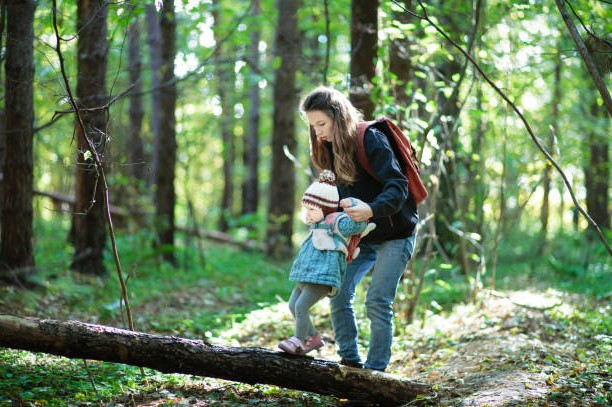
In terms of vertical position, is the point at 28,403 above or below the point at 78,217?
below

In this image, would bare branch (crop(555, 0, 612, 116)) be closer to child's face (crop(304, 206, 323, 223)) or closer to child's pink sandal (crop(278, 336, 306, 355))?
child's face (crop(304, 206, 323, 223))

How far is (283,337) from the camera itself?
6.21m

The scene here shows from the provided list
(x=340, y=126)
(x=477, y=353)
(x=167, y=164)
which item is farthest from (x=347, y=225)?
(x=167, y=164)

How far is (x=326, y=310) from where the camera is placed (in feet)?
23.7

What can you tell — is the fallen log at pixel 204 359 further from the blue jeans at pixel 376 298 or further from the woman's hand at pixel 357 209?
the woman's hand at pixel 357 209

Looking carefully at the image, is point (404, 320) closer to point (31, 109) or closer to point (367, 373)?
Answer: point (367, 373)

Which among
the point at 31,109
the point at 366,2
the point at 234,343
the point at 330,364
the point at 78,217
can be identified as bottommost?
the point at 234,343

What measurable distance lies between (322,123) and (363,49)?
3647 mm

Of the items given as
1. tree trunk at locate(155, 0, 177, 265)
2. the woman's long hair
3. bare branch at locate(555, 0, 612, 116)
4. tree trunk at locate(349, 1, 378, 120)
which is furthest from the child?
tree trunk at locate(155, 0, 177, 265)

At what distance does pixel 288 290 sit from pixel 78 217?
334cm

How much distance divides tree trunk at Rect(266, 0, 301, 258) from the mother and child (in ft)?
26.8

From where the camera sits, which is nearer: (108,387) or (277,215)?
(108,387)

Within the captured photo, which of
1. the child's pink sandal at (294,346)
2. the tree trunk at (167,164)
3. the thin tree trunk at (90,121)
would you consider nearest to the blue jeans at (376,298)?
the child's pink sandal at (294,346)

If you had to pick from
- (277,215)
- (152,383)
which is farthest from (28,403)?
(277,215)
